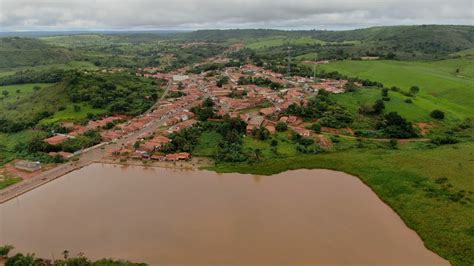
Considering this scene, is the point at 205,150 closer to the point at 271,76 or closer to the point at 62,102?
the point at 62,102

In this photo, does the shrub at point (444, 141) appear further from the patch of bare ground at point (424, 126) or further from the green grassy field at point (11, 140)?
the green grassy field at point (11, 140)

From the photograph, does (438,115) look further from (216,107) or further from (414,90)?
(216,107)

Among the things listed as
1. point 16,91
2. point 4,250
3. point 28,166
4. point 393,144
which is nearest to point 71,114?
point 28,166

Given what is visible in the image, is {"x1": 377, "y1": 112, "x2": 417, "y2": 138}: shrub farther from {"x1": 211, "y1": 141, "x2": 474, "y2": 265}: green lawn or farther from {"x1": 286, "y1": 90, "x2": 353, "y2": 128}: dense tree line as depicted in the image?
{"x1": 286, "y1": 90, "x2": 353, "y2": 128}: dense tree line

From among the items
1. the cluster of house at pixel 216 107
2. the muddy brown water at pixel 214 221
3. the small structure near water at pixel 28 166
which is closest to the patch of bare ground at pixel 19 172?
the small structure near water at pixel 28 166

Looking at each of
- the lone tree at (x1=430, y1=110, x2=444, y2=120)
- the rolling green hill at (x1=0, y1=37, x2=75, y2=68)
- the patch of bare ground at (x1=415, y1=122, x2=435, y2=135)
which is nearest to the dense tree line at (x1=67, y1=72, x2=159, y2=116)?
the patch of bare ground at (x1=415, y1=122, x2=435, y2=135)

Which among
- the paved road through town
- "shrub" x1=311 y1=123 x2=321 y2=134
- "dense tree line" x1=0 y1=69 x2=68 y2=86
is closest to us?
the paved road through town
